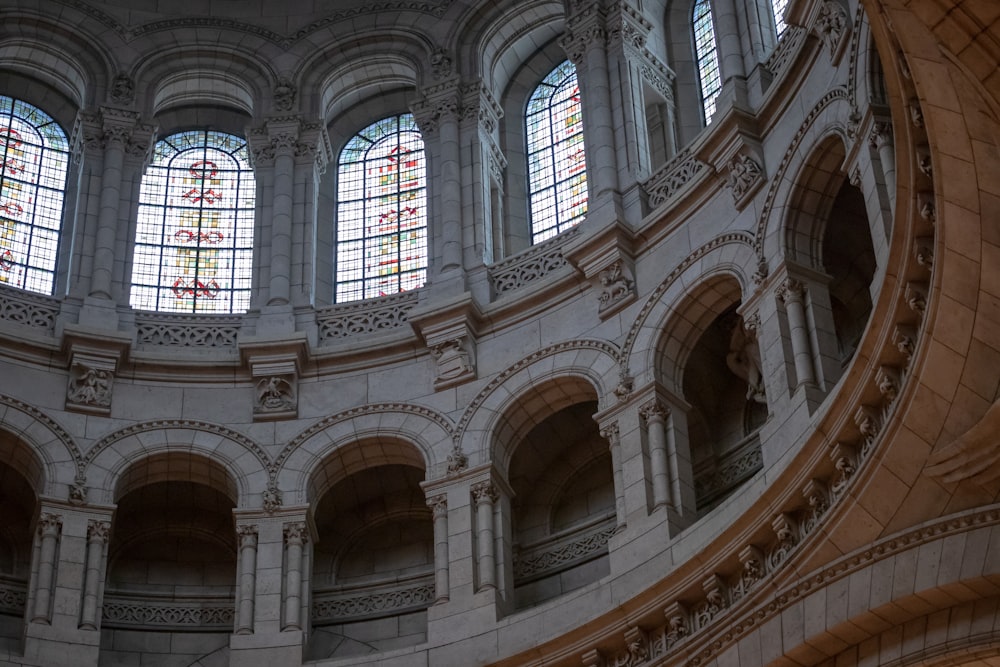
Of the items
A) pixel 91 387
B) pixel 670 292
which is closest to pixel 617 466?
pixel 670 292

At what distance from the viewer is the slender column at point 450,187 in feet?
98.7

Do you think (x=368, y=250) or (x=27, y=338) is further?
(x=368, y=250)

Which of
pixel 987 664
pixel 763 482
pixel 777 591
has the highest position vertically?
pixel 763 482

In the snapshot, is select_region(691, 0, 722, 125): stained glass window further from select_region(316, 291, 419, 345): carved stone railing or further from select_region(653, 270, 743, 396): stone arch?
select_region(316, 291, 419, 345): carved stone railing

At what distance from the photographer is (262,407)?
95.6 ft

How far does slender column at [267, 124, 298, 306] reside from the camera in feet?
101

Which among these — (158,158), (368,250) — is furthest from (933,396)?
(158,158)

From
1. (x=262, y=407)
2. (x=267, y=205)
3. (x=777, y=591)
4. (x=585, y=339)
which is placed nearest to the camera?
(x=777, y=591)

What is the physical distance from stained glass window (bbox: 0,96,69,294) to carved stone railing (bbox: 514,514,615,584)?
9748mm

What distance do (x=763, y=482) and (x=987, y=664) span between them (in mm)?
4596

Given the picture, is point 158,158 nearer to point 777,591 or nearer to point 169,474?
point 169,474

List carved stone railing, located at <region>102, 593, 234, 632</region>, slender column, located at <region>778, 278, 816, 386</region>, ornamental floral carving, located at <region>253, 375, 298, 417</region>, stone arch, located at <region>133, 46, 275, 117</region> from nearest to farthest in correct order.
→ slender column, located at <region>778, 278, 816, 386</region> < carved stone railing, located at <region>102, 593, 234, 632</region> < ornamental floral carving, located at <region>253, 375, 298, 417</region> < stone arch, located at <region>133, 46, 275, 117</region>

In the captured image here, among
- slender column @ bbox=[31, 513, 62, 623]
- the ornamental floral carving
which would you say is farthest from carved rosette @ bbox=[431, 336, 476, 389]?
slender column @ bbox=[31, 513, 62, 623]

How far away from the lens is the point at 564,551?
27.6 meters
